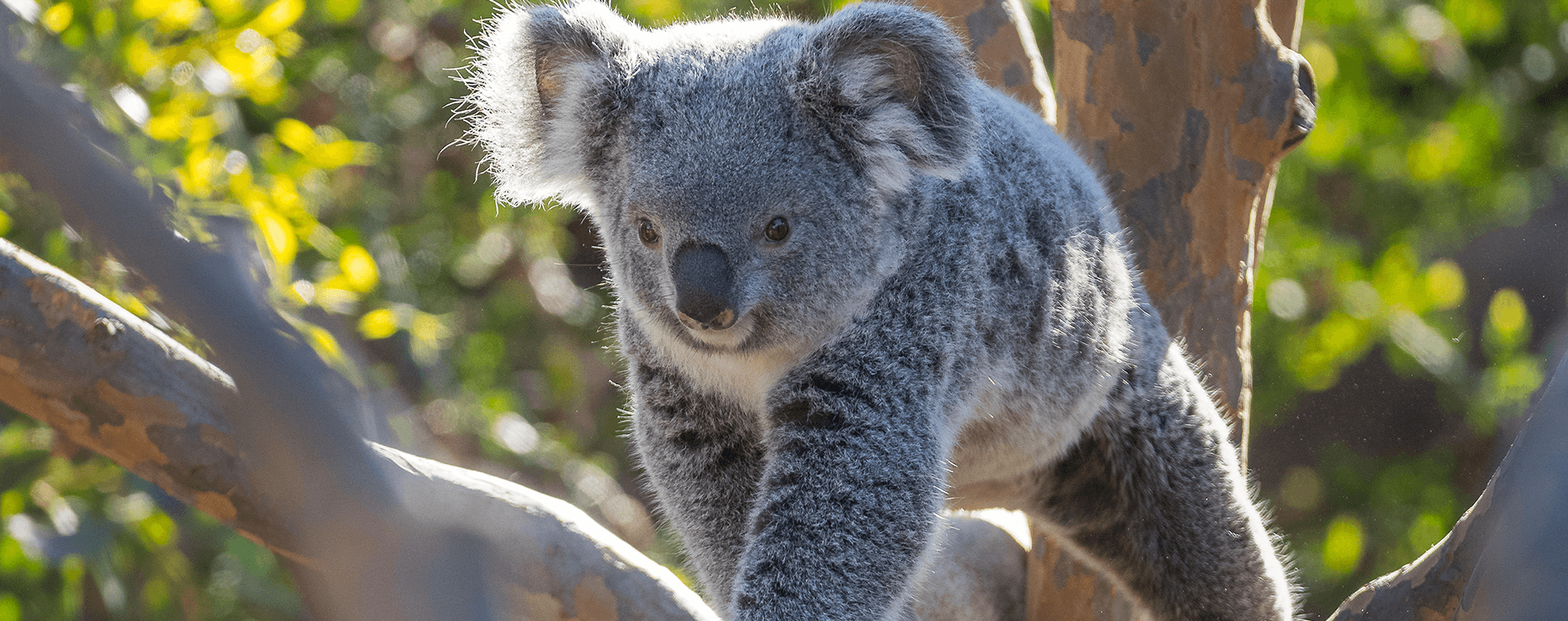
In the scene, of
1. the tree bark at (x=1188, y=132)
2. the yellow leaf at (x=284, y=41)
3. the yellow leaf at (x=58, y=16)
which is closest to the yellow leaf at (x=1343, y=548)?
the tree bark at (x=1188, y=132)

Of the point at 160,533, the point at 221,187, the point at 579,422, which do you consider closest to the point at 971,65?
the point at 221,187

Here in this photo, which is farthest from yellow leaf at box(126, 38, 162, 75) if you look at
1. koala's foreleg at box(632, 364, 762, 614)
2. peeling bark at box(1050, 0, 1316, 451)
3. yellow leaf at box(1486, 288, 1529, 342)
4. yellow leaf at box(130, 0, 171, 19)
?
yellow leaf at box(1486, 288, 1529, 342)

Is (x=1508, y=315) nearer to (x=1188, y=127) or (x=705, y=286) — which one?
(x=1188, y=127)

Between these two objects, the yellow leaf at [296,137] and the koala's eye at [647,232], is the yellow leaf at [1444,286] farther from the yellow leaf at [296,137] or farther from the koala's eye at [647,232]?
the yellow leaf at [296,137]

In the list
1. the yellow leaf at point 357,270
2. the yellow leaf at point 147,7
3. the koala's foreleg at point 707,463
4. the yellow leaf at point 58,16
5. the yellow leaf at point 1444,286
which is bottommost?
the yellow leaf at point 1444,286

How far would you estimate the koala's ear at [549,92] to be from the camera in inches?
69.4

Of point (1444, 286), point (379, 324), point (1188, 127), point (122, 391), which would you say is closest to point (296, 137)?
point (379, 324)

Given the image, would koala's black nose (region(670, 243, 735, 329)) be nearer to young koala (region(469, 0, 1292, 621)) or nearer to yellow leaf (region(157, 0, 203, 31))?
young koala (region(469, 0, 1292, 621))

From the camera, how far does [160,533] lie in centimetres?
297

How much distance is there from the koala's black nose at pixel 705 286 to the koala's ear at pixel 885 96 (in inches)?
11.1

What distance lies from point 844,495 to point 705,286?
355 millimetres

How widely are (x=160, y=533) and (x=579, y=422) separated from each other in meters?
2.90

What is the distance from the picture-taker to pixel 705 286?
1523 mm

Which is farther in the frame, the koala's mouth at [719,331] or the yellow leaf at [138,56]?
the yellow leaf at [138,56]
